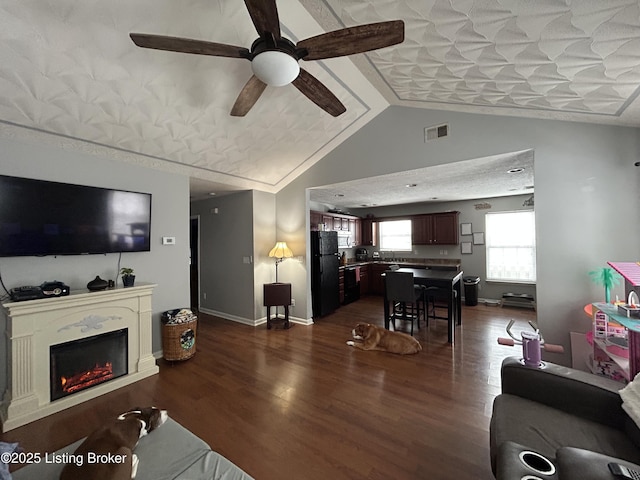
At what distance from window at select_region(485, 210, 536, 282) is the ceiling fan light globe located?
5786 mm

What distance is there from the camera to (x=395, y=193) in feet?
16.3

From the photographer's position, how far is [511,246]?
18.0 feet

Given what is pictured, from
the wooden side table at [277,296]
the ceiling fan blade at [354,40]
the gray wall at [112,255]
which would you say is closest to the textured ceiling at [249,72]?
the gray wall at [112,255]

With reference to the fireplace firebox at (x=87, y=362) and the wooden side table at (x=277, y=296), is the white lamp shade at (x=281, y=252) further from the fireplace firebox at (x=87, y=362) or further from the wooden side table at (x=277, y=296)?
the fireplace firebox at (x=87, y=362)

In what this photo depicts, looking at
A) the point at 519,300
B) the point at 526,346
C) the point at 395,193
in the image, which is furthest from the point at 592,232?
the point at 519,300

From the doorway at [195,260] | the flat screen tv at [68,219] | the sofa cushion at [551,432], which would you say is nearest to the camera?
the sofa cushion at [551,432]

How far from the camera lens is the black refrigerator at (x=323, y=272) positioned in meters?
4.56

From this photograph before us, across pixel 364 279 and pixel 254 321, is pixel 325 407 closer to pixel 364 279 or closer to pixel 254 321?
pixel 254 321

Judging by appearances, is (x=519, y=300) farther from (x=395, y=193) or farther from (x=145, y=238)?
(x=145, y=238)

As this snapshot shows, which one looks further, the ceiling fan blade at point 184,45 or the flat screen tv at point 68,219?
the flat screen tv at point 68,219

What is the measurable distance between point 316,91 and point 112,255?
111 inches

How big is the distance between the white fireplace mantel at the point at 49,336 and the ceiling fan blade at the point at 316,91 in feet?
8.68

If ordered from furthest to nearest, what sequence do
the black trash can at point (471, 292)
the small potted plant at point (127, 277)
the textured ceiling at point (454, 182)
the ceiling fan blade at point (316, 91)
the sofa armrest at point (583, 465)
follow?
the black trash can at point (471, 292) < the textured ceiling at point (454, 182) < the small potted plant at point (127, 277) < the ceiling fan blade at point (316, 91) < the sofa armrest at point (583, 465)

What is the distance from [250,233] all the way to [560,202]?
4110 millimetres
